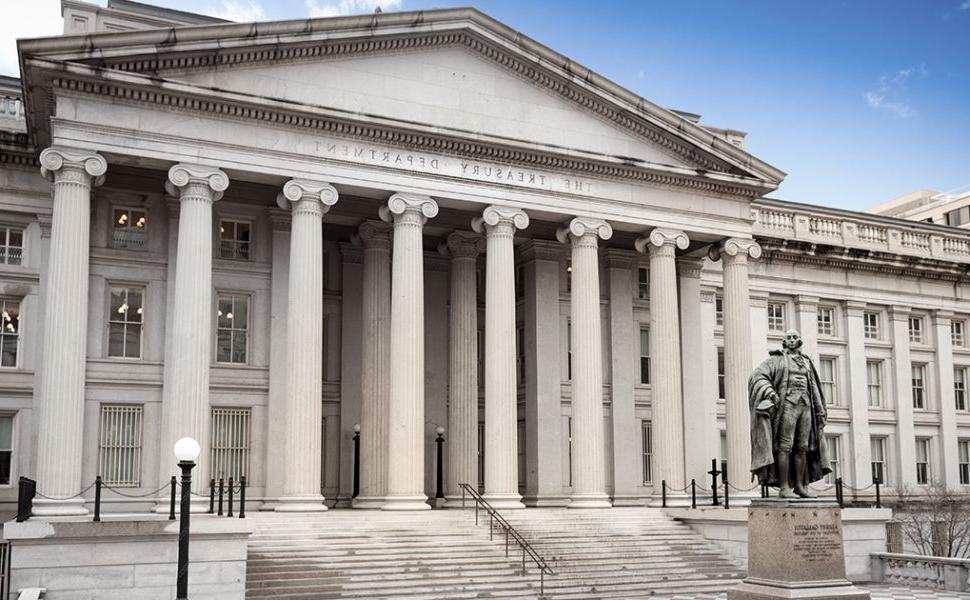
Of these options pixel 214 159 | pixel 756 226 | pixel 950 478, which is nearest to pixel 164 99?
pixel 214 159

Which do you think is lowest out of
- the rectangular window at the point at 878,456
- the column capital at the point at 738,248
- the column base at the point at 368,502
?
the column base at the point at 368,502

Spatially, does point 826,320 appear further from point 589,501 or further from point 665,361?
point 589,501

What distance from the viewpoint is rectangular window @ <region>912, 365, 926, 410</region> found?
161ft

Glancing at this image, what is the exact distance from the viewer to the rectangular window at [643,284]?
41.5 metres

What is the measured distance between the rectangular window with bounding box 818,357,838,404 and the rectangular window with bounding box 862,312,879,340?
257cm

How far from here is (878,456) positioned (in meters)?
47.5

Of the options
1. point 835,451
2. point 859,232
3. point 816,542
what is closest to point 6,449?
point 816,542

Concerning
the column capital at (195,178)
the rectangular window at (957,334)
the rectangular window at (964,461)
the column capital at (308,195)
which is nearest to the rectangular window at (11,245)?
the column capital at (195,178)

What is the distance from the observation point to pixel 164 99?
29.5m

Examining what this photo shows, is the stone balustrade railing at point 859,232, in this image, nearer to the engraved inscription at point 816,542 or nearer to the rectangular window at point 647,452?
the rectangular window at point 647,452

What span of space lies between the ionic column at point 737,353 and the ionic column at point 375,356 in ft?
37.7

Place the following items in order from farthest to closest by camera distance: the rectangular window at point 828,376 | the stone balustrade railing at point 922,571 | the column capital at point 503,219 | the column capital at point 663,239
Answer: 1. the rectangular window at point 828,376
2. the column capital at point 663,239
3. the column capital at point 503,219
4. the stone balustrade railing at point 922,571

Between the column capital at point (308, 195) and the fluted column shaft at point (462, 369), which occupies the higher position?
the column capital at point (308, 195)

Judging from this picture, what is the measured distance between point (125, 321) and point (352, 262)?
8.08 meters
